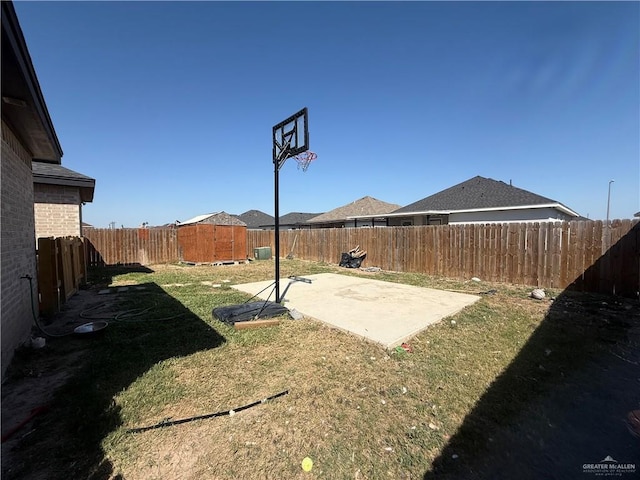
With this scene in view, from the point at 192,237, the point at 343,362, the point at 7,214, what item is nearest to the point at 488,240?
the point at 343,362

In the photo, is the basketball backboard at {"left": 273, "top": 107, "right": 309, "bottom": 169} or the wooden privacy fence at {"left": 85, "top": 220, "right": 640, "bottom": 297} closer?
the basketball backboard at {"left": 273, "top": 107, "right": 309, "bottom": 169}

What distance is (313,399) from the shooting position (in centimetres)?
260

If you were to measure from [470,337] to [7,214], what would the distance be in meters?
6.13

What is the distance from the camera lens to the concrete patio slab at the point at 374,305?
4.32m

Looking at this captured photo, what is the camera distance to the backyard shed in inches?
547

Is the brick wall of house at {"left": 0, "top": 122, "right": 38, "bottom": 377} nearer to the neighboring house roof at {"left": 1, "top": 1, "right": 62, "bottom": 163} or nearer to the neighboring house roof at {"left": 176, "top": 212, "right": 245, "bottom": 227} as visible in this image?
the neighboring house roof at {"left": 1, "top": 1, "right": 62, "bottom": 163}

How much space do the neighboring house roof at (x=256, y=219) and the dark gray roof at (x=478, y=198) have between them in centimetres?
2580

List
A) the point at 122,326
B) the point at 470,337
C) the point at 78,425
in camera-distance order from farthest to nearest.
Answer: the point at 122,326 → the point at 470,337 → the point at 78,425

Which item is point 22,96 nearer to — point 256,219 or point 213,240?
point 213,240

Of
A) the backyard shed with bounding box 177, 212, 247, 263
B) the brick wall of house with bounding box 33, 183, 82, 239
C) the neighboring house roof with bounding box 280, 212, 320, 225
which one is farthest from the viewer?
the neighboring house roof with bounding box 280, 212, 320, 225

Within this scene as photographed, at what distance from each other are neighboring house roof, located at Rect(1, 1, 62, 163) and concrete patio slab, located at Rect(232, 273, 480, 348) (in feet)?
14.6

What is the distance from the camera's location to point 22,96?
2893 mm

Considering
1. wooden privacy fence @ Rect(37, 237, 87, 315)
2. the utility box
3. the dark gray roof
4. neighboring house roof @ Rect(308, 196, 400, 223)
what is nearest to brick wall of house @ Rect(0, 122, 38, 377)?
wooden privacy fence @ Rect(37, 237, 87, 315)

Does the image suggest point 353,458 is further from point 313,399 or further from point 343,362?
point 343,362
